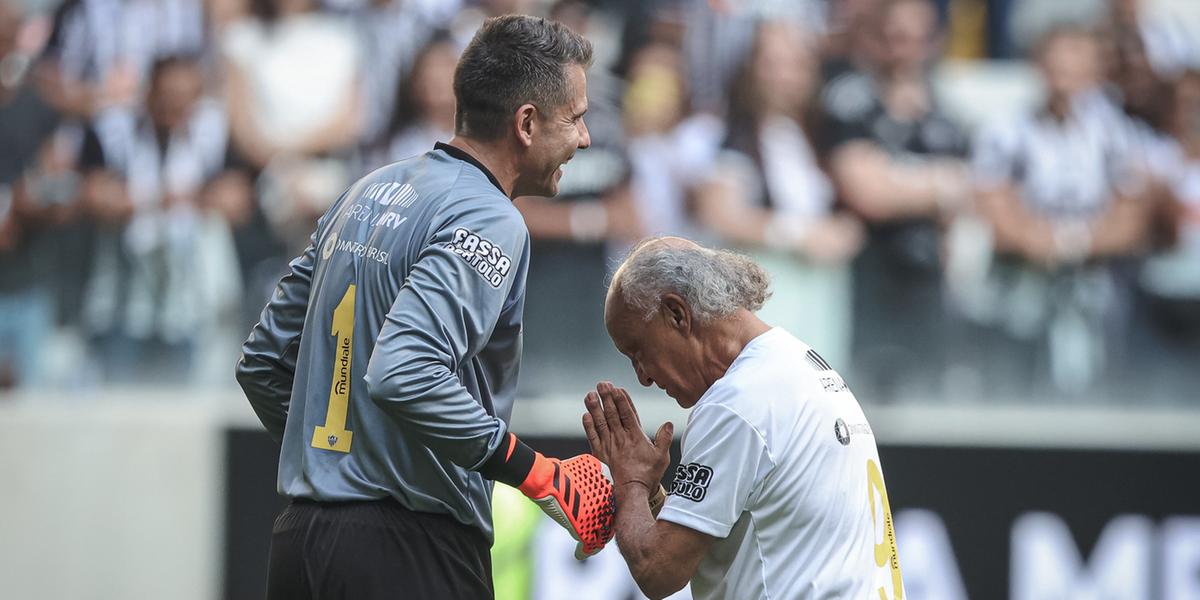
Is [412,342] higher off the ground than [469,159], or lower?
lower

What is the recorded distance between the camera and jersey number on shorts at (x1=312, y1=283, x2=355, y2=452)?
315cm

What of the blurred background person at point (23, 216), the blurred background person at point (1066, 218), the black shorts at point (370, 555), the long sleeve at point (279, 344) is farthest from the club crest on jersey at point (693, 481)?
the blurred background person at point (23, 216)

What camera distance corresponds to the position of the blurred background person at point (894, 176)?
23.5ft

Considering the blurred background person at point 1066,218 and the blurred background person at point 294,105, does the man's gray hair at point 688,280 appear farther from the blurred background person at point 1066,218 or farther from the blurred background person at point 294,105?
the blurred background person at point 294,105

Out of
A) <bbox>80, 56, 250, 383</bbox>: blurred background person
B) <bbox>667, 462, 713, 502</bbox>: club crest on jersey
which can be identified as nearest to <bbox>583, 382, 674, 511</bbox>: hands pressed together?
<bbox>667, 462, 713, 502</bbox>: club crest on jersey

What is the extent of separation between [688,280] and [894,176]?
4287 millimetres

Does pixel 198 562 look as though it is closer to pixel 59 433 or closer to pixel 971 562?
pixel 59 433

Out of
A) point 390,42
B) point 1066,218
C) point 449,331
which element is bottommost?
point 449,331

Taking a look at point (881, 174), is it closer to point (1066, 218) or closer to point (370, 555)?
point (1066, 218)

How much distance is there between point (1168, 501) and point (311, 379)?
518 cm

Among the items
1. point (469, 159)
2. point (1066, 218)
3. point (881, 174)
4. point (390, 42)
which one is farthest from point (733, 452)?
point (390, 42)

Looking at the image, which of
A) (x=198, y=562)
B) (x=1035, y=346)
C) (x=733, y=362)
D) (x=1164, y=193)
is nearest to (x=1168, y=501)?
(x=1035, y=346)

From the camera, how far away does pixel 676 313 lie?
315cm

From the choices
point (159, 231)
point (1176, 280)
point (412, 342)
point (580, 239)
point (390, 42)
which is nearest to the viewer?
point (412, 342)
